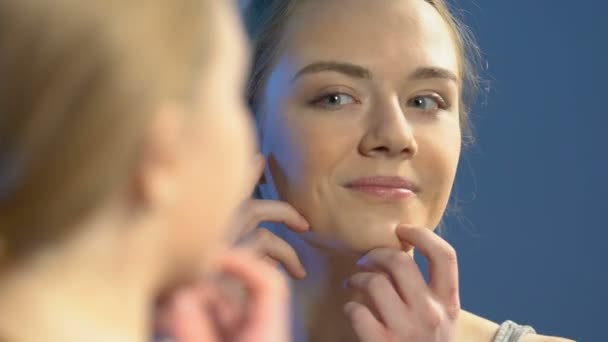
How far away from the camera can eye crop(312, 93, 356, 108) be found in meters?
1.18

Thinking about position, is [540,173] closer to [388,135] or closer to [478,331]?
[478,331]

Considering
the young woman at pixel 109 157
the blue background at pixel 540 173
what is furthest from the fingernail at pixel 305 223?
the blue background at pixel 540 173

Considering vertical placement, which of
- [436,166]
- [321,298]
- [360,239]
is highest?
[436,166]

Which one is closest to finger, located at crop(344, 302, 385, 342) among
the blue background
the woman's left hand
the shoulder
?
the woman's left hand

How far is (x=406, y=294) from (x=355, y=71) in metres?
0.28

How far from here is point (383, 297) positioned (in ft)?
3.69

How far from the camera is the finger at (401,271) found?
1.13 meters

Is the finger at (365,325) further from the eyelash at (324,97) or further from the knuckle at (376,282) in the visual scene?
the eyelash at (324,97)

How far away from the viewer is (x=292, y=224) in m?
1.19

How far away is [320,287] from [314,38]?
0.34 metres

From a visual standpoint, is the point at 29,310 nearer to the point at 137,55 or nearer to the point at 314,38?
the point at 137,55

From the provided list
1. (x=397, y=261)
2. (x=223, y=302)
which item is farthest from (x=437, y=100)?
(x=223, y=302)

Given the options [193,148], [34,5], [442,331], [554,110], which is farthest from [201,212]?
[554,110]

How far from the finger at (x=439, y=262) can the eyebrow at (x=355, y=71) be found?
0.19 m
